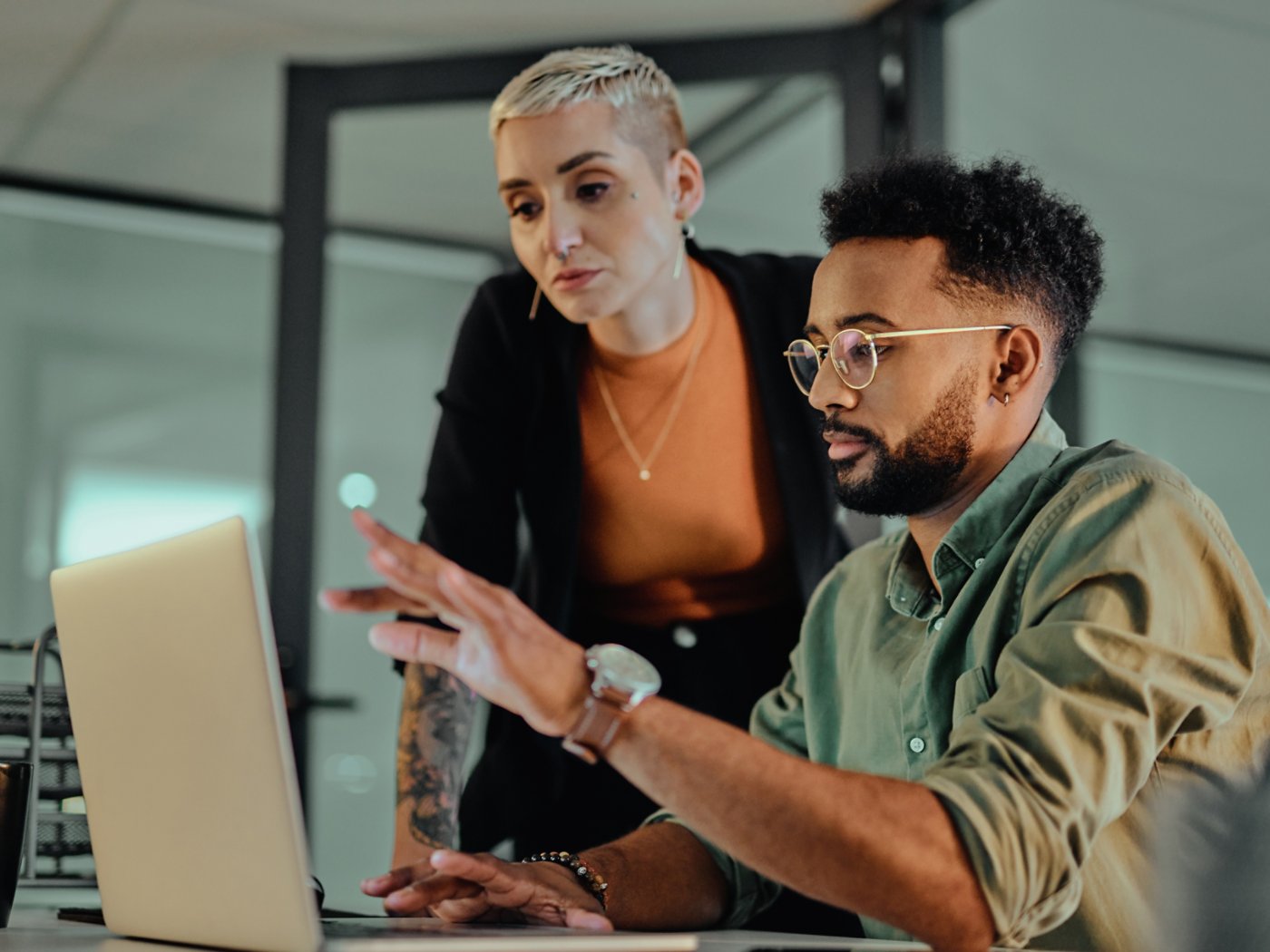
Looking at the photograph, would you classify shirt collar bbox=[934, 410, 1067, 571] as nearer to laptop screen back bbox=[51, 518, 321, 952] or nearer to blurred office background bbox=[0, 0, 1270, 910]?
laptop screen back bbox=[51, 518, 321, 952]

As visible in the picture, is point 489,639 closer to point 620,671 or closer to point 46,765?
point 620,671

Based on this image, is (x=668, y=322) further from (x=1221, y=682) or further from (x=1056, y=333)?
(x=1221, y=682)

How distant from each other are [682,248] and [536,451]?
364 millimetres

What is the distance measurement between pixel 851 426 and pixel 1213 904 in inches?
21.4

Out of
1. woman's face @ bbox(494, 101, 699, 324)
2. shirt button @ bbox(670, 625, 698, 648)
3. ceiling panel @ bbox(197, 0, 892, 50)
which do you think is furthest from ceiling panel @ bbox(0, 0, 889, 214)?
shirt button @ bbox(670, 625, 698, 648)

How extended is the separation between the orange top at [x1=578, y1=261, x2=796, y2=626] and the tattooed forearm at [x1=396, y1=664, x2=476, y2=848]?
247mm

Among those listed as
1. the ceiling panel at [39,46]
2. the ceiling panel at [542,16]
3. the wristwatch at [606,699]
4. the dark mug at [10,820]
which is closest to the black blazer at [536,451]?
the dark mug at [10,820]

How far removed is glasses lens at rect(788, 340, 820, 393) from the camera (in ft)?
4.86

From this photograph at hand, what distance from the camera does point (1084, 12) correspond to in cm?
300

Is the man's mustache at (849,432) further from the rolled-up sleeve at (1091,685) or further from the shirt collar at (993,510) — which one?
the rolled-up sleeve at (1091,685)

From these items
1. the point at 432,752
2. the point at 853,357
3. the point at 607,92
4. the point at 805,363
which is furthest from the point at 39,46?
the point at 853,357

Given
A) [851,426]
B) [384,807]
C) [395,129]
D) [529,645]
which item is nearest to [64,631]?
[529,645]

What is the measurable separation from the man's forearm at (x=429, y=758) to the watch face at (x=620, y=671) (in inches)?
36.1

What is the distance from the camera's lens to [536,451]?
2.01m
